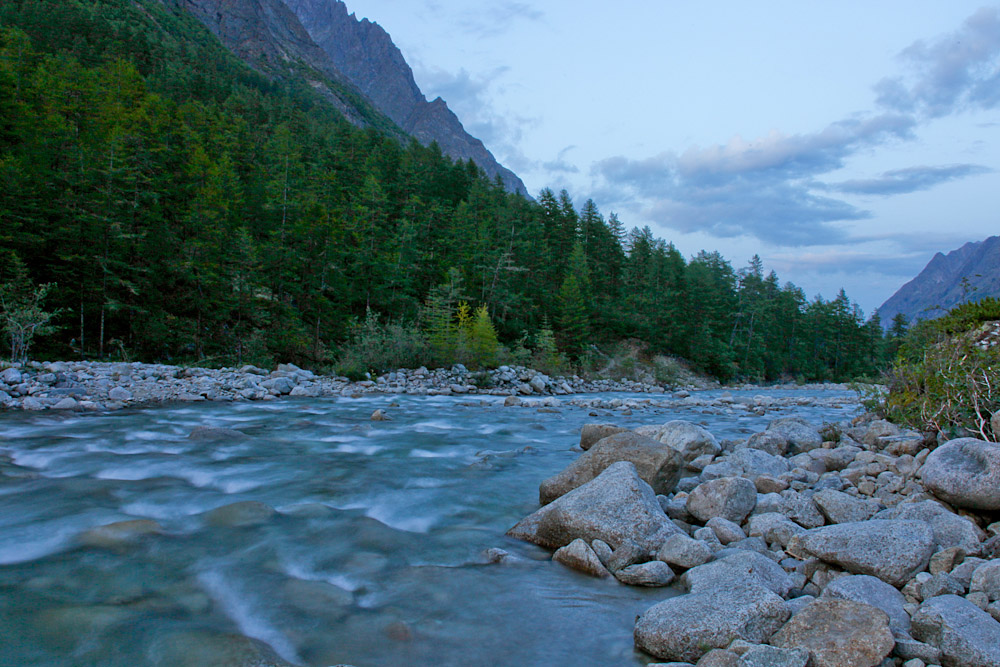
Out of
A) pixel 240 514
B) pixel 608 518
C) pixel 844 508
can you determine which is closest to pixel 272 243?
pixel 240 514

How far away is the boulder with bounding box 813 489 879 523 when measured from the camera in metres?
5.04

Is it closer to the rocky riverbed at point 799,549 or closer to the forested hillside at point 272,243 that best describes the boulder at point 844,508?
the rocky riverbed at point 799,549

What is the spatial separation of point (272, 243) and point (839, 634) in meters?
30.0

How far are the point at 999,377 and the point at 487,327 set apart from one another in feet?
69.0

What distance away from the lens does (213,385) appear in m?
15.6

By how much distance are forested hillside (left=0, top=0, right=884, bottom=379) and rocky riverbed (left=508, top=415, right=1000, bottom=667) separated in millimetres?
19941

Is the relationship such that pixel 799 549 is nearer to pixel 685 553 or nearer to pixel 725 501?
pixel 685 553

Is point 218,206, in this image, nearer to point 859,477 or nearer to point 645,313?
point 859,477

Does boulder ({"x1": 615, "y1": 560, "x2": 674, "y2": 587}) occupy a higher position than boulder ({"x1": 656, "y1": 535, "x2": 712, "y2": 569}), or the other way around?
boulder ({"x1": 656, "y1": 535, "x2": 712, "y2": 569})

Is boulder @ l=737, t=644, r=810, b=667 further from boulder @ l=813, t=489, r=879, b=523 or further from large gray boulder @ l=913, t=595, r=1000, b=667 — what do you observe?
boulder @ l=813, t=489, r=879, b=523

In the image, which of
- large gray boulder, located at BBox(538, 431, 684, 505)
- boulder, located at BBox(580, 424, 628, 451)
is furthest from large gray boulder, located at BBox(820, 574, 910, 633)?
boulder, located at BBox(580, 424, 628, 451)

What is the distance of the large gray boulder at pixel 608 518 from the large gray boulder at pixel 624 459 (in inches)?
39.5

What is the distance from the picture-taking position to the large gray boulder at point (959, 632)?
2.60 meters

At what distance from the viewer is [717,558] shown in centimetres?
434
